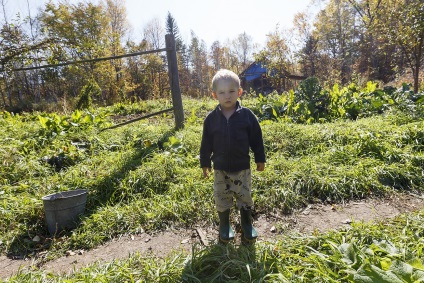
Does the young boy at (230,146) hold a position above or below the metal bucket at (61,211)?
above

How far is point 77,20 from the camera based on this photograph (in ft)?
75.0

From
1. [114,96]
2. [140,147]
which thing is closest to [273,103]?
[140,147]

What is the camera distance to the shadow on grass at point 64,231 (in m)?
2.40

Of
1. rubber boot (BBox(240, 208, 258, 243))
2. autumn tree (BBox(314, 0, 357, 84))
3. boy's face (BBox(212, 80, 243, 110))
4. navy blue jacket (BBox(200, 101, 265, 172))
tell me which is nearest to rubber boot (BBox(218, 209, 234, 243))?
rubber boot (BBox(240, 208, 258, 243))

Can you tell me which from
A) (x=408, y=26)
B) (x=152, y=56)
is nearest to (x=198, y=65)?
(x=152, y=56)

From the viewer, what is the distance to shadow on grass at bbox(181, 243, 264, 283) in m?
1.62

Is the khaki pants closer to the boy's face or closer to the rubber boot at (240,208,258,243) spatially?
the rubber boot at (240,208,258,243)

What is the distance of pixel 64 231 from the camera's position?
258cm

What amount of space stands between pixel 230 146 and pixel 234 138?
7cm

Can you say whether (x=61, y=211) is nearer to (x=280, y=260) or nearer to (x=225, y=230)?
(x=225, y=230)

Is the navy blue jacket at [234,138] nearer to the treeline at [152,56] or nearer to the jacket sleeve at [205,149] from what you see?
the jacket sleeve at [205,149]

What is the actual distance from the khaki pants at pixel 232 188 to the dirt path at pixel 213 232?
362 mm

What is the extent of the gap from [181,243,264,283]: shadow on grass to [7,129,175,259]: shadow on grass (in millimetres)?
1478

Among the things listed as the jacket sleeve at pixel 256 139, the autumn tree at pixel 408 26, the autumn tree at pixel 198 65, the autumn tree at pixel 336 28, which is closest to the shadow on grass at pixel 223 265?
the jacket sleeve at pixel 256 139
